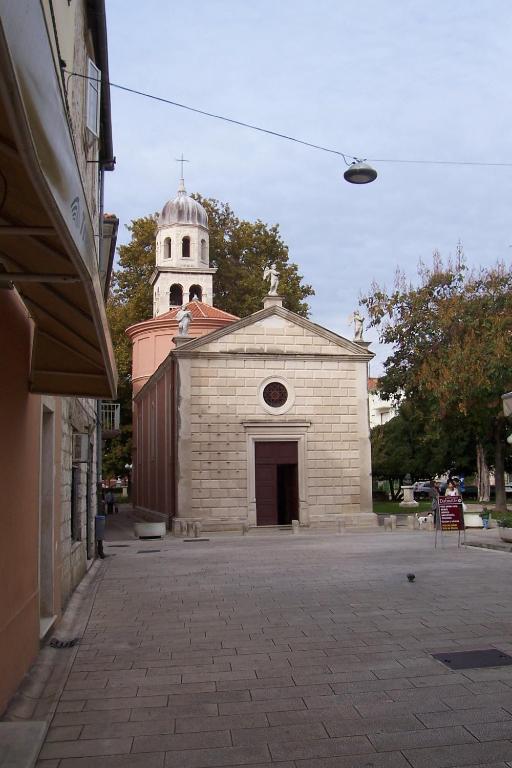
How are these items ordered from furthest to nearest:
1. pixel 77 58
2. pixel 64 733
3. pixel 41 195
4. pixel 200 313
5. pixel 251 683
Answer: pixel 200 313
pixel 77 58
pixel 251 683
pixel 64 733
pixel 41 195

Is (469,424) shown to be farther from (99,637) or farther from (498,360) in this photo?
(99,637)

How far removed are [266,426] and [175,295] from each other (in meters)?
15.1

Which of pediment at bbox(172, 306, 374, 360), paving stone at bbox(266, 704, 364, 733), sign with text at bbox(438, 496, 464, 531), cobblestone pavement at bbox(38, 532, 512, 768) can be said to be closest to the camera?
cobblestone pavement at bbox(38, 532, 512, 768)

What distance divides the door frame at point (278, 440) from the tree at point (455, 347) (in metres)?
6.06

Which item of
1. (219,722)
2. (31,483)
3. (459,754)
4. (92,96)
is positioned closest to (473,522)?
(92,96)

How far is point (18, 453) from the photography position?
6.46 m

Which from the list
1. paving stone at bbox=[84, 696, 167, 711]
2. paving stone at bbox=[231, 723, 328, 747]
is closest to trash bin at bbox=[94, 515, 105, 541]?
paving stone at bbox=[84, 696, 167, 711]

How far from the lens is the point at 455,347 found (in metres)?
29.8

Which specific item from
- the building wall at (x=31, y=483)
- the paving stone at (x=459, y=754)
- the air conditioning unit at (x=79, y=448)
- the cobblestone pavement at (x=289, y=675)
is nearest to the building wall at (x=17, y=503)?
the building wall at (x=31, y=483)

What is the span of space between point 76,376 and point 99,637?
3533 millimetres

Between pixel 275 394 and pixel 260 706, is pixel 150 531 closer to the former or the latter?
pixel 275 394

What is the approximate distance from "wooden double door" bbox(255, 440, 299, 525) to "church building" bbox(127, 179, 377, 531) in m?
0.04

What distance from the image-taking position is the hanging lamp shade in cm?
1344

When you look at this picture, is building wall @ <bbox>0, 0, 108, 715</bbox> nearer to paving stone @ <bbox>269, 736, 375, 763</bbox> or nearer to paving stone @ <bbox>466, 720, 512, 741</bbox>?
paving stone @ <bbox>269, 736, 375, 763</bbox>
